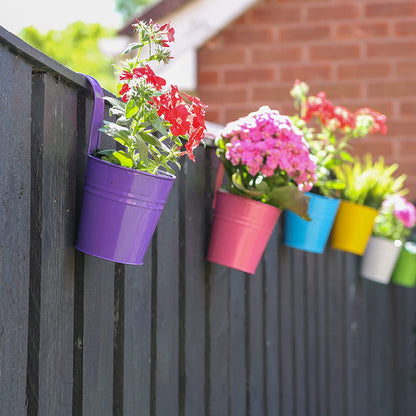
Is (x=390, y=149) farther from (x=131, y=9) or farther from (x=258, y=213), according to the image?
(x=131, y=9)

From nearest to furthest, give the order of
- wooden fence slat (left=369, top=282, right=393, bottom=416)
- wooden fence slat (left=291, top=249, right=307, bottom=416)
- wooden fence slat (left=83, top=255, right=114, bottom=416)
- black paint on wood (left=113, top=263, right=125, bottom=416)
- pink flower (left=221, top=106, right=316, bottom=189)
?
wooden fence slat (left=83, top=255, right=114, bottom=416), black paint on wood (left=113, top=263, right=125, bottom=416), pink flower (left=221, top=106, right=316, bottom=189), wooden fence slat (left=291, top=249, right=307, bottom=416), wooden fence slat (left=369, top=282, right=393, bottom=416)

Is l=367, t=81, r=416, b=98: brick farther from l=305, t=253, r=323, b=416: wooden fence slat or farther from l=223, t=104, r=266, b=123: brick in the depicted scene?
l=305, t=253, r=323, b=416: wooden fence slat

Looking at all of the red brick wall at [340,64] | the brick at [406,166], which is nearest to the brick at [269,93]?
the red brick wall at [340,64]

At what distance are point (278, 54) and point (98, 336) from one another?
12.1 ft

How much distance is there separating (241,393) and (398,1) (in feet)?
11.2

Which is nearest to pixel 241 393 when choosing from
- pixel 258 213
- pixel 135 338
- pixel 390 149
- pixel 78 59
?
pixel 258 213

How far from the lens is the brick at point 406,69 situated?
4785 mm

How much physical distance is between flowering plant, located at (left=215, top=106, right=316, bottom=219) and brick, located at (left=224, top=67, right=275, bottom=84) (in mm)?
2973

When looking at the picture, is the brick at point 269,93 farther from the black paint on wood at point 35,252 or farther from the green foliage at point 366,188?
the black paint on wood at point 35,252

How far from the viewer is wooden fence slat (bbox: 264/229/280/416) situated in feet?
8.03

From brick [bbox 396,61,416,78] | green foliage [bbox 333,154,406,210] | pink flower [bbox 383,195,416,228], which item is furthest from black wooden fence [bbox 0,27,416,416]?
brick [bbox 396,61,416,78]

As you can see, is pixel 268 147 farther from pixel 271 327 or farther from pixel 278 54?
pixel 278 54

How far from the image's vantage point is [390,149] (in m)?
4.80

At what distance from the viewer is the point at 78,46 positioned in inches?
1047
